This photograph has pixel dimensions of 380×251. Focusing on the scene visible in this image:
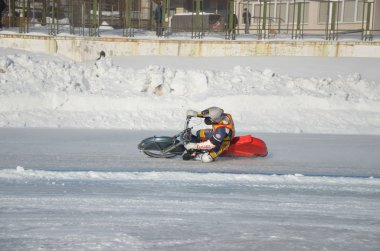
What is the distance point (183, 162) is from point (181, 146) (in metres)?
0.34

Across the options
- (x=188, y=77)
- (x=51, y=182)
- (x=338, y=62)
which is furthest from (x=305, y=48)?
(x=51, y=182)

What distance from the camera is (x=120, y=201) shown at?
6.88m

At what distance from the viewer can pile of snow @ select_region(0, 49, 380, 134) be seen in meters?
14.8

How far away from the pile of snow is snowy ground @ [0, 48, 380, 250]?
1.8 inches

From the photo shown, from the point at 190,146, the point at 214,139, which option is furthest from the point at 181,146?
the point at 214,139

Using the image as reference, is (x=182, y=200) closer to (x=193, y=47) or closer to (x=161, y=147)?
(x=161, y=147)

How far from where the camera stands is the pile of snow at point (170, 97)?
1482 cm

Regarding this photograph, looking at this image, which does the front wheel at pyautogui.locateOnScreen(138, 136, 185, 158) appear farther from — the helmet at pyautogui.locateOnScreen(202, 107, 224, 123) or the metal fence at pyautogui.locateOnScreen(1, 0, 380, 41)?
the metal fence at pyautogui.locateOnScreen(1, 0, 380, 41)

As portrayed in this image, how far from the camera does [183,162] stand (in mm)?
9875

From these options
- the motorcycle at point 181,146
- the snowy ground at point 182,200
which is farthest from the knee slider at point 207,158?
the motorcycle at point 181,146

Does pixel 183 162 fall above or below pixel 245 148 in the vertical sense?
below

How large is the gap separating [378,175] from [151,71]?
959cm

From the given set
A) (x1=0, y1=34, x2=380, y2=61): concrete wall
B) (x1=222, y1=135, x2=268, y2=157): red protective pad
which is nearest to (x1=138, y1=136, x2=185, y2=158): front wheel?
(x1=222, y1=135, x2=268, y2=157): red protective pad

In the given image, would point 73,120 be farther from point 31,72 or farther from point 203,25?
point 203,25
